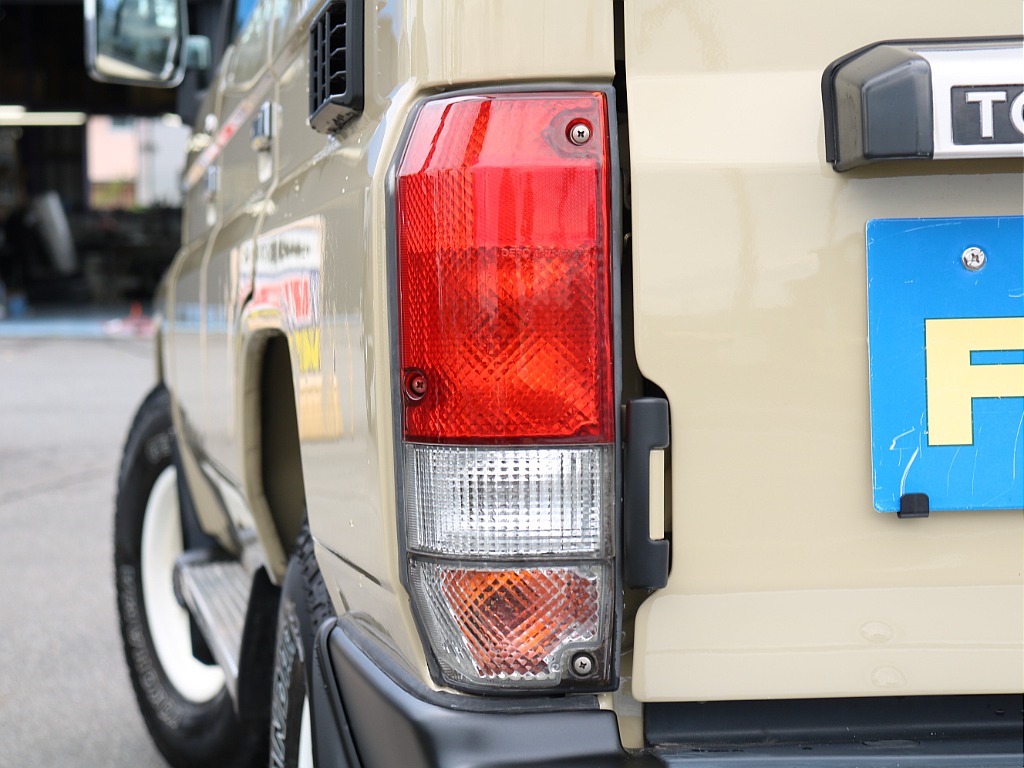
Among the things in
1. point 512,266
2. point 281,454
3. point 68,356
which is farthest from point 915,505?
point 68,356

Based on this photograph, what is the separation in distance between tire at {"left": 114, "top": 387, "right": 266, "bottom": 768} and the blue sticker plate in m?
→ 2.13

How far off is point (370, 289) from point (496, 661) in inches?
16.7

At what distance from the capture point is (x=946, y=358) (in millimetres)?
1287

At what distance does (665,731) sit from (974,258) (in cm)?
61

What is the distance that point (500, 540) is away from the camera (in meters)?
1.29

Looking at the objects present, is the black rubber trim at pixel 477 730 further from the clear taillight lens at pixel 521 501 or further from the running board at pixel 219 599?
the running board at pixel 219 599

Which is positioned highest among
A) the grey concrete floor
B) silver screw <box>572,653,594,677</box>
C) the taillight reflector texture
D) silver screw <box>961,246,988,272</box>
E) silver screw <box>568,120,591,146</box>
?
silver screw <box>568,120,591,146</box>

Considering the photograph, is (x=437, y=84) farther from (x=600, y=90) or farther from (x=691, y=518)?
(x=691, y=518)

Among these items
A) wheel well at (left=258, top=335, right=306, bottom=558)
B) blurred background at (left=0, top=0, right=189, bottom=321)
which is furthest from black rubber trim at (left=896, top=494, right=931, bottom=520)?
blurred background at (left=0, top=0, right=189, bottom=321)

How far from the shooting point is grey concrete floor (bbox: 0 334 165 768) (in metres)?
3.34

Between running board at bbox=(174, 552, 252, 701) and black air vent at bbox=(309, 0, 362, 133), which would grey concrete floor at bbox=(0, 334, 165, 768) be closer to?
running board at bbox=(174, 552, 252, 701)

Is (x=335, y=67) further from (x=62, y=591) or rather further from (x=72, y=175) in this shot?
(x=72, y=175)

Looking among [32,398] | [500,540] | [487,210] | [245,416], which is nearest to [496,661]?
[500,540]

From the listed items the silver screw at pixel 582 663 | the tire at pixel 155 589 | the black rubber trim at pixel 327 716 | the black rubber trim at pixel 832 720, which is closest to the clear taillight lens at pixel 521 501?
the silver screw at pixel 582 663
